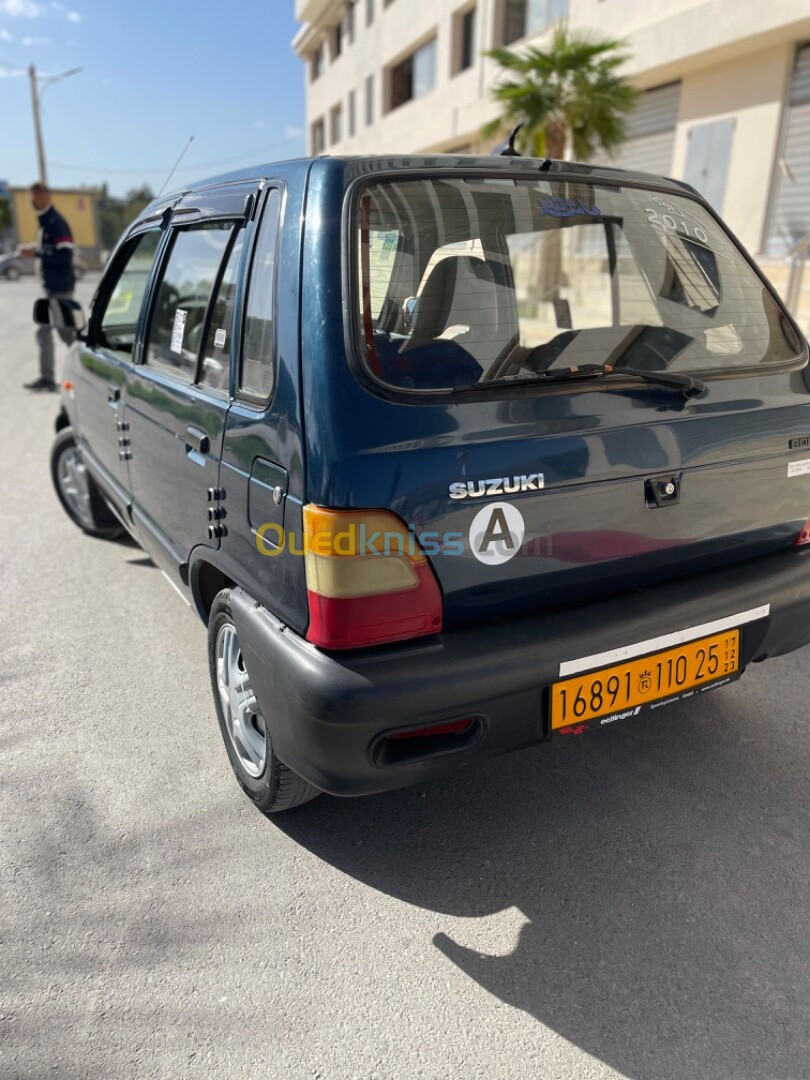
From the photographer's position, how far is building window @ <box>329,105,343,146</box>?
31.3m

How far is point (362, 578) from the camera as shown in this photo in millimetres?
1898

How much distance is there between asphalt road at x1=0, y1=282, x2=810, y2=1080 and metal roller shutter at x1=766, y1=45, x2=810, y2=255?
9.95 m

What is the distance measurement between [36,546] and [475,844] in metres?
3.39

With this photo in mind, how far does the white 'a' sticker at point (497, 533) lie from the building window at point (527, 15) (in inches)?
647

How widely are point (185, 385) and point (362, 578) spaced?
1.20 m

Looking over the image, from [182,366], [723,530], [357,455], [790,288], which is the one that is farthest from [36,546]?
[790,288]

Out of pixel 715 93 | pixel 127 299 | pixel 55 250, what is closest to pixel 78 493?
pixel 127 299

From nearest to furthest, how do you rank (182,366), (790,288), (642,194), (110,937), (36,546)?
(110,937), (642,194), (182,366), (36,546), (790,288)

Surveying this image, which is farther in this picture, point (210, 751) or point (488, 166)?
point (210, 751)

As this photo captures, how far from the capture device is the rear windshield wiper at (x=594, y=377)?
6.79 ft

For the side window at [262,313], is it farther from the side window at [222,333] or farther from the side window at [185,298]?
the side window at [185,298]

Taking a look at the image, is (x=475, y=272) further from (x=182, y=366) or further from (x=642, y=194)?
(x=182, y=366)

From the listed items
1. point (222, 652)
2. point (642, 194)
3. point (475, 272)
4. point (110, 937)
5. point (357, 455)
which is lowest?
point (110, 937)

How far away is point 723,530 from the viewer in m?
2.40
